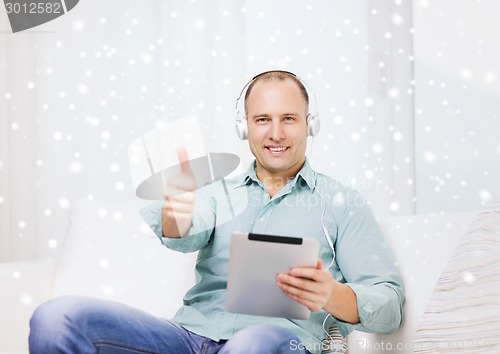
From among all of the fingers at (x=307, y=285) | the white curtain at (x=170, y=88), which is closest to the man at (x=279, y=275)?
the fingers at (x=307, y=285)

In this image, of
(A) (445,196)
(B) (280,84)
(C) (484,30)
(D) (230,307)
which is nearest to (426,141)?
(A) (445,196)

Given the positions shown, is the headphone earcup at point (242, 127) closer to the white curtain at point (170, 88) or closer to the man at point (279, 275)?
the man at point (279, 275)

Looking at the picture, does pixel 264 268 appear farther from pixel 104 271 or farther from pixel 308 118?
pixel 104 271

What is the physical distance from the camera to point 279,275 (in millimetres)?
1049

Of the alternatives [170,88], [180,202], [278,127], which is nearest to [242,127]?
[278,127]

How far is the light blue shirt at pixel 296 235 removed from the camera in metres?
1.20

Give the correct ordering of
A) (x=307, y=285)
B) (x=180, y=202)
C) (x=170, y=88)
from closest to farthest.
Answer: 1. (x=307, y=285)
2. (x=180, y=202)
3. (x=170, y=88)

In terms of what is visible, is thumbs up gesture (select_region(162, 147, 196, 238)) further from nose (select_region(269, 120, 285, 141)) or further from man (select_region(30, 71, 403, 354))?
nose (select_region(269, 120, 285, 141))

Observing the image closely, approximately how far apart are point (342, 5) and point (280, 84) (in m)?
0.87

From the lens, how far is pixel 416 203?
6.85 feet

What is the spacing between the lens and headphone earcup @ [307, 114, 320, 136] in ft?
4.60

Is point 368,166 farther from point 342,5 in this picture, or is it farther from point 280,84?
point 280,84

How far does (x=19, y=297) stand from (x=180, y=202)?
1.95 ft

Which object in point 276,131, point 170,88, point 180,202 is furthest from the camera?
point 170,88
